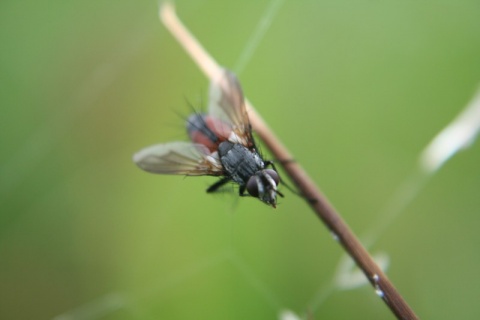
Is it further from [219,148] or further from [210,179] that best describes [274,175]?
[210,179]

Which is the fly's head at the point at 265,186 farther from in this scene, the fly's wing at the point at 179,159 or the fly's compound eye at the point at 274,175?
the fly's wing at the point at 179,159

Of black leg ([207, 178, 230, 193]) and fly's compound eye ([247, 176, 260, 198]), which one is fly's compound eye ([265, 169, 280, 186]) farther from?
black leg ([207, 178, 230, 193])

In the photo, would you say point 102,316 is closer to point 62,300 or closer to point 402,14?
point 62,300

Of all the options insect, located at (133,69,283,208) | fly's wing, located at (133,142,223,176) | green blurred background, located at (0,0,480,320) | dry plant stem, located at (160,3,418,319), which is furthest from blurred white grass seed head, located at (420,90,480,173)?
green blurred background, located at (0,0,480,320)

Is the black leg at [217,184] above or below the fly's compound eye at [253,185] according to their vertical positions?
above

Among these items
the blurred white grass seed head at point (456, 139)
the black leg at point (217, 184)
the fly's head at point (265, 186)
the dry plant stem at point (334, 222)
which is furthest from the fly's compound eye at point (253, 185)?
the blurred white grass seed head at point (456, 139)

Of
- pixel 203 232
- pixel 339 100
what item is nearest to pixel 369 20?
pixel 339 100

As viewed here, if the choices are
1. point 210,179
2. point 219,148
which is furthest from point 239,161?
point 210,179
